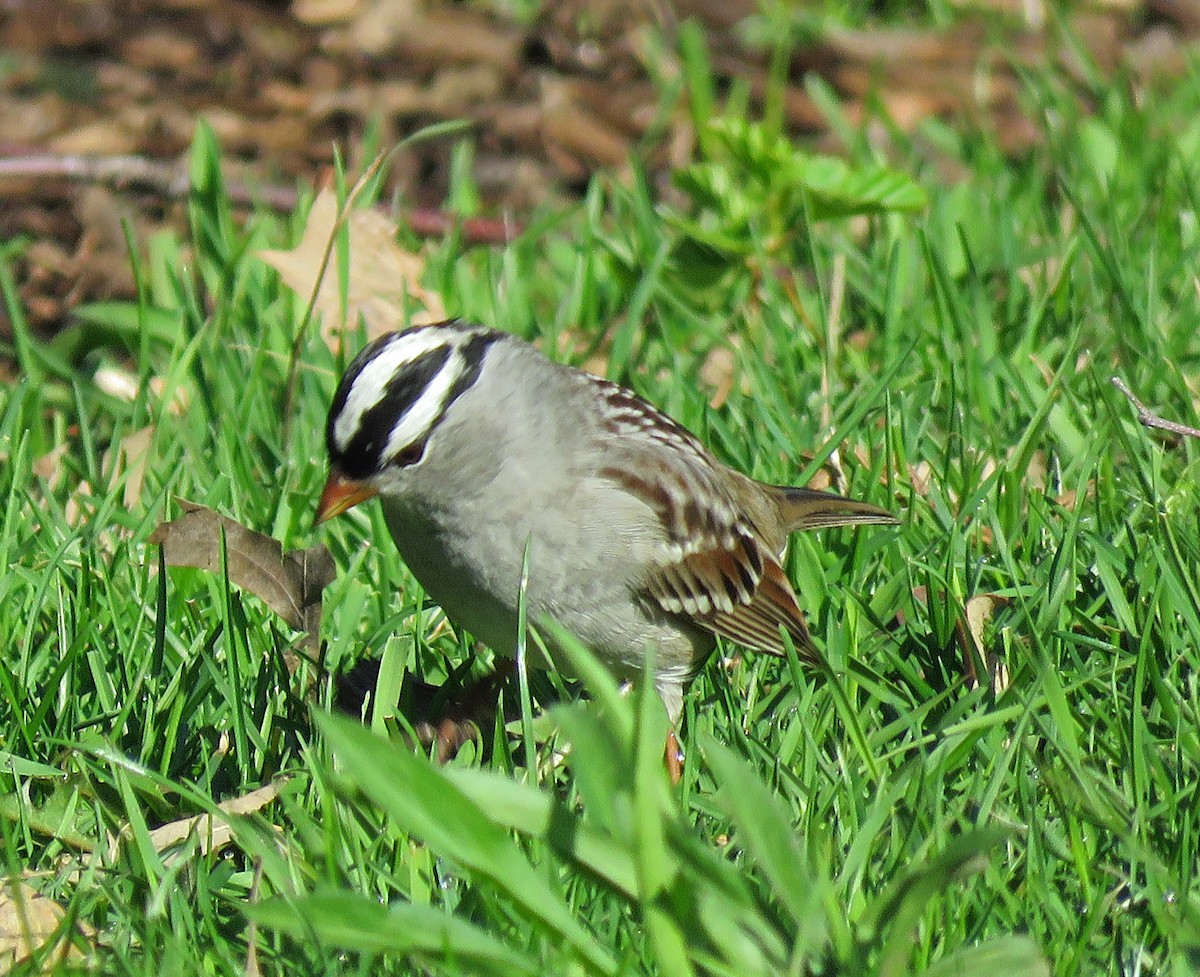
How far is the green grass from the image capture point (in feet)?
7.29

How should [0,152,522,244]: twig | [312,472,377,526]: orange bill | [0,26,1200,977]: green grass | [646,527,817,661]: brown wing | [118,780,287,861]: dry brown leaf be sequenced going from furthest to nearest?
[0,152,522,244]: twig < [646,527,817,661]: brown wing < [312,472,377,526]: orange bill < [118,780,287,861]: dry brown leaf < [0,26,1200,977]: green grass

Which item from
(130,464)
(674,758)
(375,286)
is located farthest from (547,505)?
(375,286)

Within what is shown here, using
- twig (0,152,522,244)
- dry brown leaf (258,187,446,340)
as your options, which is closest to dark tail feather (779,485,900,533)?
dry brown leaf (258,187,446,340)

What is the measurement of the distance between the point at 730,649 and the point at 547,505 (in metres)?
0.73

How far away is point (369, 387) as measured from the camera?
10.6 feet

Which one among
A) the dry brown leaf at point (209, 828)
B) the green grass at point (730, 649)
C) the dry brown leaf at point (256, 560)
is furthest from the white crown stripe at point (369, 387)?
the dry brown leaf at point (209, 828)

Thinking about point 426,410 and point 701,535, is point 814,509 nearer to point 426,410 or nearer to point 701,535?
point 701,535

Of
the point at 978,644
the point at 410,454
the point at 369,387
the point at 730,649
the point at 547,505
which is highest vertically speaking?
the point at 369,387

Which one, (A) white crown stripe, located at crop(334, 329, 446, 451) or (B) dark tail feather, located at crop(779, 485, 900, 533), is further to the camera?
(B) dark tail feather, located at crop(779, 485, 900, 533)

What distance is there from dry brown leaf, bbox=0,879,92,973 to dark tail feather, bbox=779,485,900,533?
76.1 inches

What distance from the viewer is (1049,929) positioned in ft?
8.57

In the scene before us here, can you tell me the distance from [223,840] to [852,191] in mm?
2749

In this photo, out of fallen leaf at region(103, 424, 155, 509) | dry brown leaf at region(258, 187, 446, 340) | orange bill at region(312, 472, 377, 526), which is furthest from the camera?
dry brown leaf at region(258, 187, 446, 340)

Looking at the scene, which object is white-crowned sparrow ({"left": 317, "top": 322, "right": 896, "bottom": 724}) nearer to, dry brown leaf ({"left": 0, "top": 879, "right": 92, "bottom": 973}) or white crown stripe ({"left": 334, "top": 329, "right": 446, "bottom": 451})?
white crown stripe ({"left": 334, "top": 329, "right": 446, "bottom": 451})
